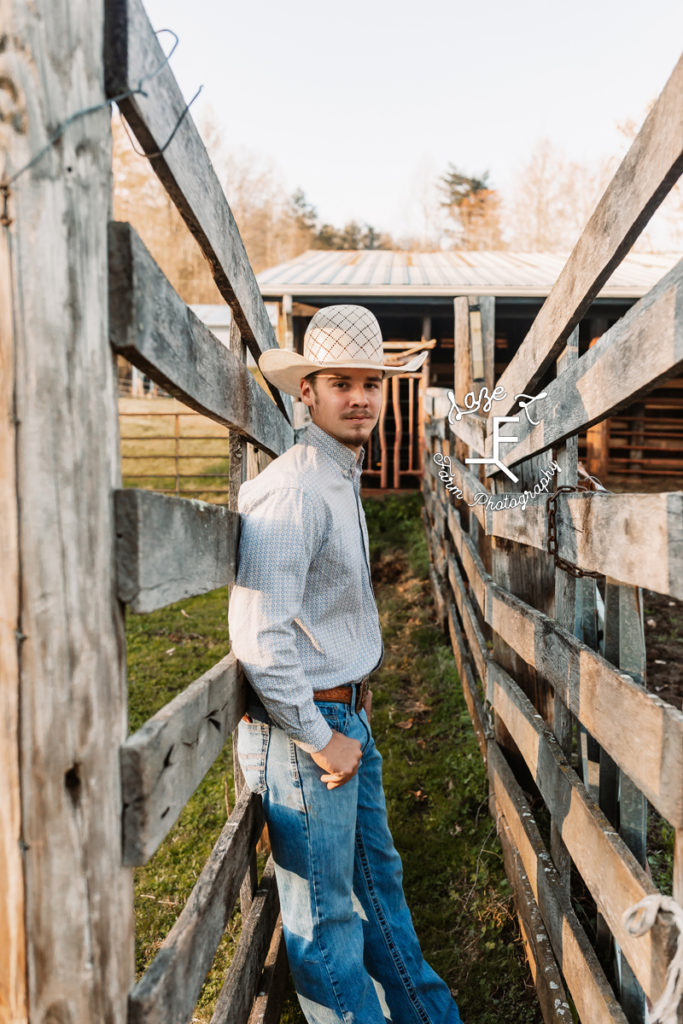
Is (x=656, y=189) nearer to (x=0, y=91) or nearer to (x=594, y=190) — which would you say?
(x=0, y=91)

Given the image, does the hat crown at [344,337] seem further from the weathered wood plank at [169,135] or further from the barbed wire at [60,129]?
the barbed wire at [60,129]

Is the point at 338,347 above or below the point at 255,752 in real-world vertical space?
above

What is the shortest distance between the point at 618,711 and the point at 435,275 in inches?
453

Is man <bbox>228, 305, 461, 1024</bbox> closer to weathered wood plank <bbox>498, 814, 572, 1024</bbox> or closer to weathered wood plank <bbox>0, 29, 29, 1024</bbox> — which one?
weathered wood plank <bbox>498, 814, 572, 1024</bbox>

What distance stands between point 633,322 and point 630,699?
75cm

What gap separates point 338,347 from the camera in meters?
2.23

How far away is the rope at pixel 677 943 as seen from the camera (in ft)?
4.21

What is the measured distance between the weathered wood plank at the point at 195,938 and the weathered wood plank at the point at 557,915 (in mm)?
941

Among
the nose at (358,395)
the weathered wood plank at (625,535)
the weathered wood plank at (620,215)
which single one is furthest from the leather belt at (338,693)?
the weathered wood plank at (620,215)

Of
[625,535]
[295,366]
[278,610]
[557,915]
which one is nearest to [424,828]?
[557,915]

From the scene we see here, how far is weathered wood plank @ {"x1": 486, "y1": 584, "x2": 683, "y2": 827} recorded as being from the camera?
1.30m

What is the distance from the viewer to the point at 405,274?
12.3 m

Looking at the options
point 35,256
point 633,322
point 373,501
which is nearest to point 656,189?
point 633,322
